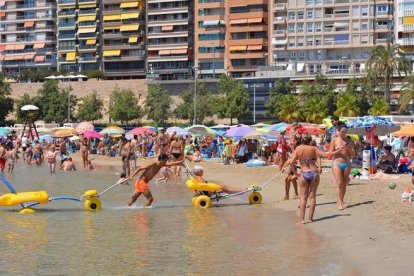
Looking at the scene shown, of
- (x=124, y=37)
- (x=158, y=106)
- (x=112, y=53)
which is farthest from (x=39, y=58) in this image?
(x=158, y=106)

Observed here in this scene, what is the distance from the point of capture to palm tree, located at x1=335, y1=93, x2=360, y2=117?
2451 inches

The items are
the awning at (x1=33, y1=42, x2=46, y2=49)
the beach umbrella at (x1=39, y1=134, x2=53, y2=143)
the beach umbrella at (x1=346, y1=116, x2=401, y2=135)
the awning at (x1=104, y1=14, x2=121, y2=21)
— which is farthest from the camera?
the awning at (x1=33, y1=42, x2=46, y2=49)

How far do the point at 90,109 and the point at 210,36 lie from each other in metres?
17.6

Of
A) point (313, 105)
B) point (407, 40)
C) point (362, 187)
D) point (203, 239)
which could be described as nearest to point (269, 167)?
point (362, 187)

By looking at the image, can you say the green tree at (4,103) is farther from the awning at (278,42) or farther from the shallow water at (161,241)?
the shallow water at (161,241)

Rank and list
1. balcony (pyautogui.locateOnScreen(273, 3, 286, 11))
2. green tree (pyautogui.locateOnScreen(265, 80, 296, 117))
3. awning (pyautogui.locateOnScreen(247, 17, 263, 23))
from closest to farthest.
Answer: green tree (pyautogui.locateOnScreen(265, 80, 296, 117)) → balcony (pyautogui.locateOnScreen(273, 3, 286, 11)) → awning (pyautogui.locateOnScreen(247, 17, 263, 23))

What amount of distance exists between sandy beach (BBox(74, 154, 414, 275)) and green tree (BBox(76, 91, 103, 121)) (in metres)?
59.2

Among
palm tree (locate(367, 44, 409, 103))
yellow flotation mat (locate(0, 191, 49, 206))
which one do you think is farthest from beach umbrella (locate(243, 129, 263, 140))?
palm tree (locate(367, 44, 409, 103))

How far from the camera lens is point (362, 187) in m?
18.6

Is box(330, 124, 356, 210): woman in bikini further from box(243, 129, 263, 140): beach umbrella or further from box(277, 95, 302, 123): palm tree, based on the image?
box(277, 95, 302, 123): palm tree

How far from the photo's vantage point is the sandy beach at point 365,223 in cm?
1016

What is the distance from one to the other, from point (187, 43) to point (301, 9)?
1635 cm

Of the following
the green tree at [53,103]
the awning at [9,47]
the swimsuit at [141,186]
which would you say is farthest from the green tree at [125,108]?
the swimsuit at [141,186]

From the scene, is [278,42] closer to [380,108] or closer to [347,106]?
[347,106]
